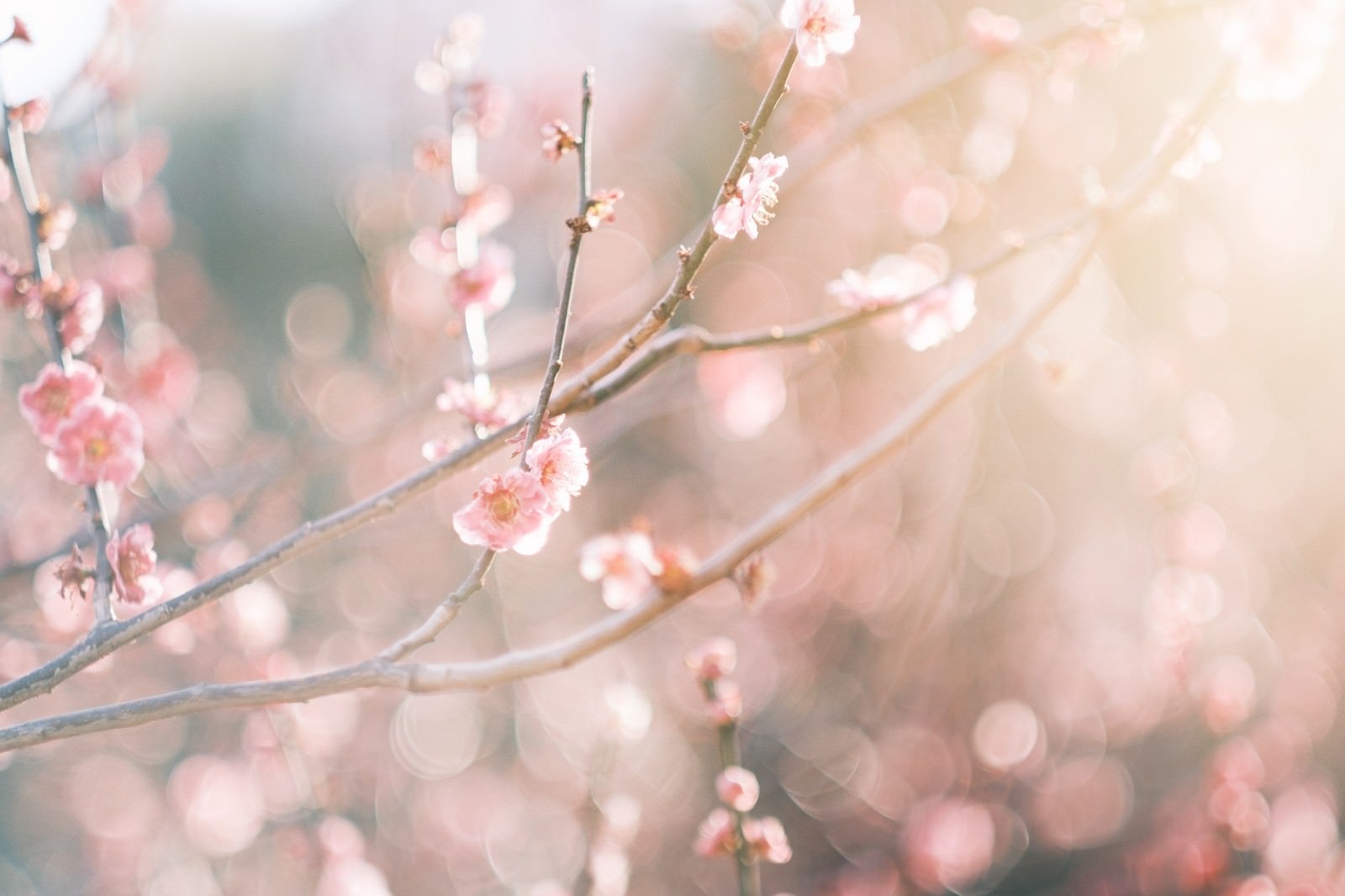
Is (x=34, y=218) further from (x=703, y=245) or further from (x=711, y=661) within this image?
(x=711, y=661)

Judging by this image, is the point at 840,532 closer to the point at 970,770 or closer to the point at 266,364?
the point at 970,770

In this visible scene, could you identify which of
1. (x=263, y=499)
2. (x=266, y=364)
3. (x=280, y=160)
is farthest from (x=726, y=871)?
(x=280, y=160)

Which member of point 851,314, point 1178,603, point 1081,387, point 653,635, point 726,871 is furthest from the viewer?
point 653,635

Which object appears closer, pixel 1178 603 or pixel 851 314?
pixel 851 314

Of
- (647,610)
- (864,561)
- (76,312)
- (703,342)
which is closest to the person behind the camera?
(647,610)

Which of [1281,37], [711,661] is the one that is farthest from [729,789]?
[1281,37]

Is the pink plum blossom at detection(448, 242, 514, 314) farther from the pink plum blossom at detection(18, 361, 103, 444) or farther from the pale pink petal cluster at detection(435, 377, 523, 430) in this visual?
the pink plum blossom at detection(18, 361, 103, 444)
